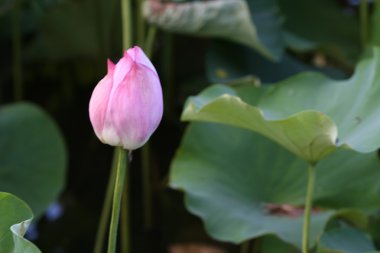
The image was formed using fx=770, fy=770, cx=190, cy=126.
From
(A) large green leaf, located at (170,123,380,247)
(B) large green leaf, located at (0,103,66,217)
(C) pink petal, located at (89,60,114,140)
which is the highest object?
(C) pink petal, located at (89,60,114,140)

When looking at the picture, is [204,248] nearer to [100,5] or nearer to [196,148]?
[196,148]

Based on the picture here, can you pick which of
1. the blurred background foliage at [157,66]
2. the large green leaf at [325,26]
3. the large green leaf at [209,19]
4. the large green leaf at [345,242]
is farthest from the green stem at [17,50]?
the large green leaf at [345,242]

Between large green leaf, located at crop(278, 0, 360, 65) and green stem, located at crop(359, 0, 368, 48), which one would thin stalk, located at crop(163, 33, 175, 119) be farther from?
green stem, located at crop(359, 0, 368, 48)

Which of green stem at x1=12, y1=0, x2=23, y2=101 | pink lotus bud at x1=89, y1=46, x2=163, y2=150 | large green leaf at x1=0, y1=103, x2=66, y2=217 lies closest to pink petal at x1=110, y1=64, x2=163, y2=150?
pink lotus bud at x1=89, y1=46, x2=163, y2=150

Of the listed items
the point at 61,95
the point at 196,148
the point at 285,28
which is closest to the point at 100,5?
the point at 61,95

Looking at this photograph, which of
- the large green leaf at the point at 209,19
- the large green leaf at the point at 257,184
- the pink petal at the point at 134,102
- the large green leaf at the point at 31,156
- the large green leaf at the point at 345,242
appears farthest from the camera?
the large green leaf at the point at 31,156

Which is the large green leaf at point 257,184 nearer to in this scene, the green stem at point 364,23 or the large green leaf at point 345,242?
the large green leaf at point 345,242

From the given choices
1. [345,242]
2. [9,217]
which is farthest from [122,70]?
[345,242]
